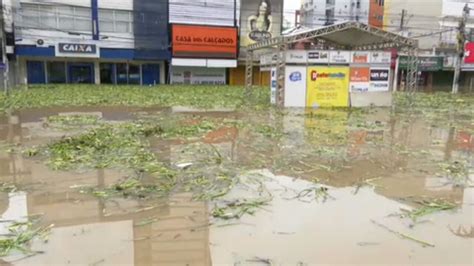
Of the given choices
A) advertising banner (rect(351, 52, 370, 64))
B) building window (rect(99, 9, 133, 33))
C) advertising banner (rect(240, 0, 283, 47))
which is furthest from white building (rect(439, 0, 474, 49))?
building window (rect(99, 9, 133, 33))

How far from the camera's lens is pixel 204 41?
3466cm

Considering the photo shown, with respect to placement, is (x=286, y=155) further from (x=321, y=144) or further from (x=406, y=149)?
(x=406, y=149)

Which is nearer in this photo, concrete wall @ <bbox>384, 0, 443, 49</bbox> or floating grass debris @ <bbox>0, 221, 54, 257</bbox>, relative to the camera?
floating grass debris @ <bbox>0, 221, 54, 257</bbox>

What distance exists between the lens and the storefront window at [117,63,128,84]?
35.6 meters

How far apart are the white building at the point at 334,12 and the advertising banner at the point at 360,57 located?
32535 millimetres

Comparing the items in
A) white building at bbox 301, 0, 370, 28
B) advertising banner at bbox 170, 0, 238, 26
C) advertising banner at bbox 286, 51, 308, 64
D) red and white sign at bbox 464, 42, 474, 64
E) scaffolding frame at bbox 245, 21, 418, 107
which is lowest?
advertising banner at bbox 286, 51, 308, 64

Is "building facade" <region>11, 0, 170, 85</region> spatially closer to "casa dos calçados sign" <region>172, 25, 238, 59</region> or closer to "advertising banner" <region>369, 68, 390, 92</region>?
"casa dos calçados sign" <region>172, 25, 238, 59</region>

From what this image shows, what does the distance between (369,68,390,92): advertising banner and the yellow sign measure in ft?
4.18

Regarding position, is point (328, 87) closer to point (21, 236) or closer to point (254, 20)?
point (21, 236)

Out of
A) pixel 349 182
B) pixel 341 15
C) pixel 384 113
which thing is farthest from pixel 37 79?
pixel 341 15

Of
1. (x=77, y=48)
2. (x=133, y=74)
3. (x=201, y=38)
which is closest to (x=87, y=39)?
(x=77, y=48)

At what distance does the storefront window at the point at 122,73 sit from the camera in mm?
35594

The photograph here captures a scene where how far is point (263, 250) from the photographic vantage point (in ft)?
12.2

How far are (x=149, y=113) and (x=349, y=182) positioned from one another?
9.94 metres
